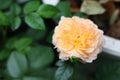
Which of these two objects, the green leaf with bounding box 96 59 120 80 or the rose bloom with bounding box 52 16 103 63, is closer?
the rose bloom with bounding box 52 16 103 63

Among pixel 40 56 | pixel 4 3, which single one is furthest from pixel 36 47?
pixel 4 3

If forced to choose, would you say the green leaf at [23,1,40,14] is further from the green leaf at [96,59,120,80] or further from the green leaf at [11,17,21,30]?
the green leaf at [96,59,120,80]

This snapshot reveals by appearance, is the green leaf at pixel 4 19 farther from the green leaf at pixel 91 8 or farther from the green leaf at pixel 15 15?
the green leaf at pixel 91 8

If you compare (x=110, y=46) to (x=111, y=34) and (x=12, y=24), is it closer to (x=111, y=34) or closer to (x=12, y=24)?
(x=111, y=34)

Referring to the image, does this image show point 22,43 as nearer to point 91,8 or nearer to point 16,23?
point 16,23

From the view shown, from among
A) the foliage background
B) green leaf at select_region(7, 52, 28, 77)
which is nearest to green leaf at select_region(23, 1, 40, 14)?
the foliage background

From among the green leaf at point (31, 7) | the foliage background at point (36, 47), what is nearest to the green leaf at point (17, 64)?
the foliage background at point (36, 47)
